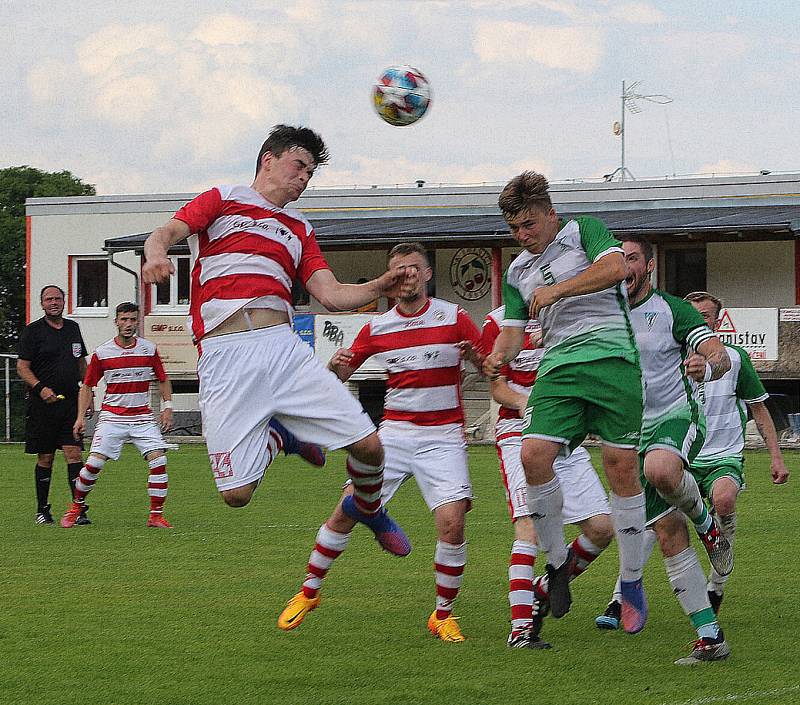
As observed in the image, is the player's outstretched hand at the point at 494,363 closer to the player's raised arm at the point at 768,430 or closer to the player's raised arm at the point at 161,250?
the player's raised arm at the point at 161,250

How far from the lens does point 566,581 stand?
6.73m

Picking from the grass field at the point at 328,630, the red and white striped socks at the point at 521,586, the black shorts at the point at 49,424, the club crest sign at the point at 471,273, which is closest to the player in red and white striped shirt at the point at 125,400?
the black shorts at the point at 49,424

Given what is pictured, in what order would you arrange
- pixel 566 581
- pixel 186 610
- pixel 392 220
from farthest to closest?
1. pixel 392 220
2. pixel 186 610
3. pixel 566 581

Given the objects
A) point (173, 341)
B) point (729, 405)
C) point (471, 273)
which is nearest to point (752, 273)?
point (471, 273)

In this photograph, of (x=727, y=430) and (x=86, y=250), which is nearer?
(x=727, y=430)

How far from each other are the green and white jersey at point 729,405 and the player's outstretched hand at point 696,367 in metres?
1.83

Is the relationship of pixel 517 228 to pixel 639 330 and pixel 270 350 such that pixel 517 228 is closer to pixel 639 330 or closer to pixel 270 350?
pixel 639 330

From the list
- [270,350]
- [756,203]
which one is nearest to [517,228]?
[270,350]

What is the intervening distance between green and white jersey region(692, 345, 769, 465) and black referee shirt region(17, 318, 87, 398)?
740 centimetres

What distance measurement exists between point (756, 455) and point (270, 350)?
60.2 feet

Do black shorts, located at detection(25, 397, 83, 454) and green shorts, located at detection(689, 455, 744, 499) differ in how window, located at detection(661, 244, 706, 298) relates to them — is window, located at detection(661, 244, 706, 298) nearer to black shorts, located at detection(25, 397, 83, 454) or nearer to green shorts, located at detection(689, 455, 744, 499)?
black shorts, located at detection(25, 397, 83, 454)

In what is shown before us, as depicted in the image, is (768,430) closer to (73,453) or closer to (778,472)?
(778,472)

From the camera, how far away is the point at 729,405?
8672 mm

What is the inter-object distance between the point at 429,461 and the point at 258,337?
124 cm
